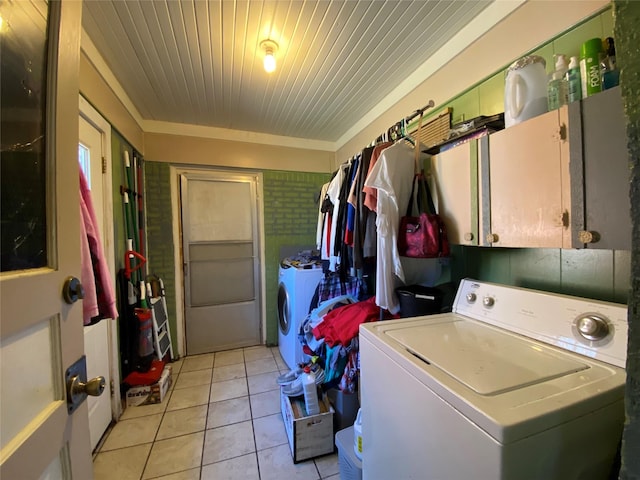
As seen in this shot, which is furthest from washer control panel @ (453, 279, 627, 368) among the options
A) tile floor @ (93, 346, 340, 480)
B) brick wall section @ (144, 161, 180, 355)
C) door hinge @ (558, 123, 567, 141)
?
brick wall section @ (144, 161, 180, 355)

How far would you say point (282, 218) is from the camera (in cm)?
324

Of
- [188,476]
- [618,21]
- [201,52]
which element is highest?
[201,52]

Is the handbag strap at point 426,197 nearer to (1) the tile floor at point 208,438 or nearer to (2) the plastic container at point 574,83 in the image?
(2) the plastic container at point 574,83

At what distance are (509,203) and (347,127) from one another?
2.26 metres

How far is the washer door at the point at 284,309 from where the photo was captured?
8.70 ft

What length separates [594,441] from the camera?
0.65 metres

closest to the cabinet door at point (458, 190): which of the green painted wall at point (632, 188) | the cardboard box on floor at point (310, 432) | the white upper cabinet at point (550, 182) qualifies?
the white upper cabinet at point (550, 182)

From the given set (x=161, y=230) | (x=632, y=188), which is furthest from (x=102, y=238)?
(x=632, y=188)

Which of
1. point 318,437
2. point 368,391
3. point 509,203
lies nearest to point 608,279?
point 509,203

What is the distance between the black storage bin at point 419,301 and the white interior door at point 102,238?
6.17 ft

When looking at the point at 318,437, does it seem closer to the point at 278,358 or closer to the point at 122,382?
→ the point at 278,358

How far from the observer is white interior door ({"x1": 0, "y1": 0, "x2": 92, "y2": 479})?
521 millimetres

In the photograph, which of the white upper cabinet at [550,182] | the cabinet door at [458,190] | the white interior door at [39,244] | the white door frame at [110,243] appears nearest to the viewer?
the white interior door at [39,244]

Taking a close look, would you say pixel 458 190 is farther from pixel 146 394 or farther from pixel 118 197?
pixel 146 394
